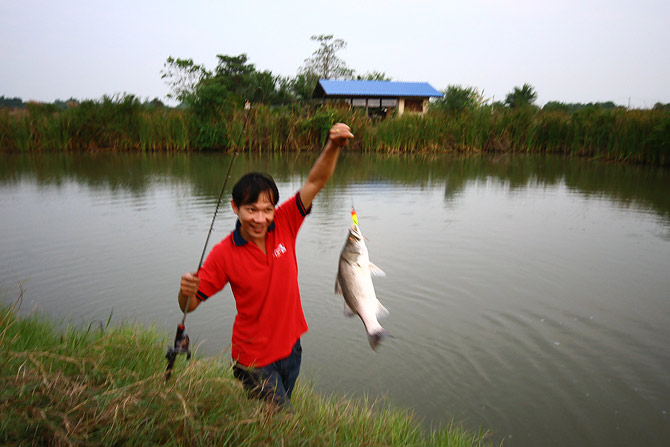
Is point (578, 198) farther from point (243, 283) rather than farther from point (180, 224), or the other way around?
point (243, 283)

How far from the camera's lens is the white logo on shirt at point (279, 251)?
2.50 metres

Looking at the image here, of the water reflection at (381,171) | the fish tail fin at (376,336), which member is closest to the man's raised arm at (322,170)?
the fish tail fin at (376,336)

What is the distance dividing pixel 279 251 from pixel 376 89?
119ft

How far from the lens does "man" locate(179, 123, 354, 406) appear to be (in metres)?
2.41

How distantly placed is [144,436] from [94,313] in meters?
3.85

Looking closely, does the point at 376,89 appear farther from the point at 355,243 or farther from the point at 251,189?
the point at 355,243

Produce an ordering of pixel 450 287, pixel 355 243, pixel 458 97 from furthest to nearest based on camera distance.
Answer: pixel 458 97, pixel 450 287, pixel 355 243

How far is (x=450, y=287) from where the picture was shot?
611 cm

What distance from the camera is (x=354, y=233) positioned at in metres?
2.25

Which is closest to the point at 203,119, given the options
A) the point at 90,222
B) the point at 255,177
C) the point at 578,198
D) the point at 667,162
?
the point at 90,222

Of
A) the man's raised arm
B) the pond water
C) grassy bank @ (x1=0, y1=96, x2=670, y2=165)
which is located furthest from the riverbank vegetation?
the man's raised arm

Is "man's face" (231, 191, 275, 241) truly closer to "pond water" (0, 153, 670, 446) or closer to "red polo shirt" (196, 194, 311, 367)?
"red polo shirt" (196, 194, 311, 367)

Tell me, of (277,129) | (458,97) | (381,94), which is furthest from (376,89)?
(277,129)

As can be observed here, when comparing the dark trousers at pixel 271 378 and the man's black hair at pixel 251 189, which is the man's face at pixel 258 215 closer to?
the man's black hair at pixel 251 189
